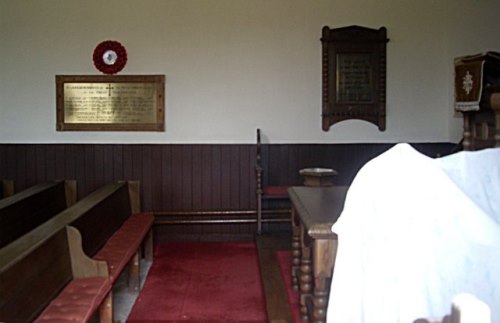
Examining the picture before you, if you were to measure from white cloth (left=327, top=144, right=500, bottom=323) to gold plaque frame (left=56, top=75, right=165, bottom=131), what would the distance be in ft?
14.4

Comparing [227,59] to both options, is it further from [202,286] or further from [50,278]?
[50,278]

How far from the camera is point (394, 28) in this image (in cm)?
554

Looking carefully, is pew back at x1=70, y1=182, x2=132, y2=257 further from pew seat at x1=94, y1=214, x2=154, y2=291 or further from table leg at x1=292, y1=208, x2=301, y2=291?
table leg at x1=292, y1=208, x2=301, y2=291

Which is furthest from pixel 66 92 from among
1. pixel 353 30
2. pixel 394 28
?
pixel 394 28

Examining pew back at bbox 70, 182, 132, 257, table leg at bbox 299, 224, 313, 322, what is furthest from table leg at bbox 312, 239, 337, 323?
pew back at bbox 70, 182, 132, 257

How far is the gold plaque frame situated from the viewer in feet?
18.1

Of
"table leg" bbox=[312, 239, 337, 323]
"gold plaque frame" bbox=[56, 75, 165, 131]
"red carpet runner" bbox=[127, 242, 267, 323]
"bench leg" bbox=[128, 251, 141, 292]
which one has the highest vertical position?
"gold plaque frame" bbox=[56, 75, 165, 131]

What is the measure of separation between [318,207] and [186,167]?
2881mm

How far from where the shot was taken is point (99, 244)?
3590mm

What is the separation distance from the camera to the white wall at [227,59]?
5.48 m

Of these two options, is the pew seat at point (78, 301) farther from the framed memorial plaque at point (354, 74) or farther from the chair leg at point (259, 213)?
the framed memorial plaque at point (354, 74)

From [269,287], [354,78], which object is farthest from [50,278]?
[354,78]

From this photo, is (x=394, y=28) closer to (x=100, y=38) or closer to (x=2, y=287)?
(x=100, y=38)

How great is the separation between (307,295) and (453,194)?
72.5 inches
